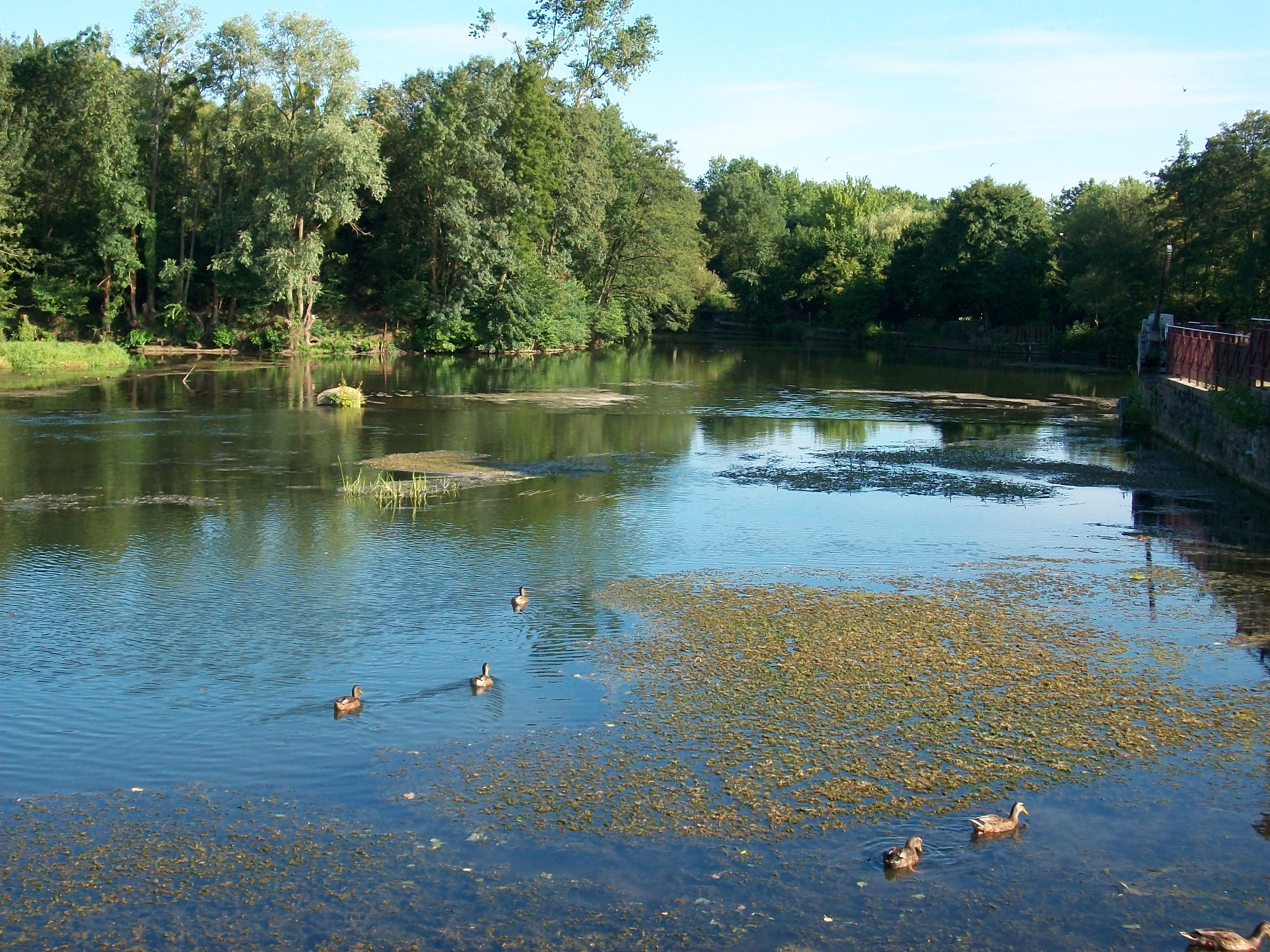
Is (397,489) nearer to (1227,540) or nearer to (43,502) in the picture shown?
(43,502)

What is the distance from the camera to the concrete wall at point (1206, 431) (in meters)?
23.0

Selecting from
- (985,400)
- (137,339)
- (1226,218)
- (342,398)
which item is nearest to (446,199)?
(137,339)

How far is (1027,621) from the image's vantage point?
44.9 feet

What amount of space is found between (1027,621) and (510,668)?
20.4ft

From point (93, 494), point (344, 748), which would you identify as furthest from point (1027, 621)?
point (93, 494)

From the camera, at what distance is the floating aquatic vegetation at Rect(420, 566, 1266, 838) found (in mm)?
8953

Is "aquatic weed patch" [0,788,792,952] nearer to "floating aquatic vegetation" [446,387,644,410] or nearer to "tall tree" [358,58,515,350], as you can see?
"floating aquatic vegetation" [446,387,644,410]

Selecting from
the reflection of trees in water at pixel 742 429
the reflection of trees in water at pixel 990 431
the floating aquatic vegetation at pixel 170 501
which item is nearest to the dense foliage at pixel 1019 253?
the reflection of trees in water at pixel 990 431

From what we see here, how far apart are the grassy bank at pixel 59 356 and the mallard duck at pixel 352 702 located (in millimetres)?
40152

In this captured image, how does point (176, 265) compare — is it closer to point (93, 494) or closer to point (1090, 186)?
point (93, 494)

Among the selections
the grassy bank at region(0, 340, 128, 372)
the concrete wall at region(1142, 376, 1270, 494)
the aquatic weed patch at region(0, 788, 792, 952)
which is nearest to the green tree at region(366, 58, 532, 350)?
the grassy bank at region(0, 340, 128, 372)

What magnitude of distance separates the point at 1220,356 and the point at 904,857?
2490cm

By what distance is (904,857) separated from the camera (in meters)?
7.90

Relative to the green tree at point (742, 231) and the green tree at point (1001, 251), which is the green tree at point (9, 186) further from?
the green tree at point (742, 231)
